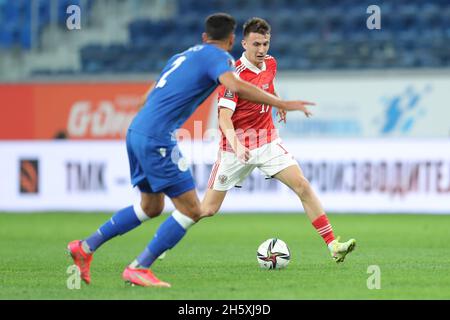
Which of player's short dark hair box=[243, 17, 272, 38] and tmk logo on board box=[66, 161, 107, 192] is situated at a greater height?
player's short dark hair box=[243, 17, 272, 38]

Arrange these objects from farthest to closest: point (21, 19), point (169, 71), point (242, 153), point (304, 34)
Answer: point (21, 19) → point (304, 34) → point (242, 153) → point (169, 71)

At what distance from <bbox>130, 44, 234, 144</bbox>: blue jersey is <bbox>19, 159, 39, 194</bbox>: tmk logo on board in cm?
1116

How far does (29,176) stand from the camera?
61.9 feet

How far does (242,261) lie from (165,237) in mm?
2633

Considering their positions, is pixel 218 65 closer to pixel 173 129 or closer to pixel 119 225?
pixel 173 129

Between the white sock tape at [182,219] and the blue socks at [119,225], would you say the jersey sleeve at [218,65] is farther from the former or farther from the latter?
the blue socks at [119,225]

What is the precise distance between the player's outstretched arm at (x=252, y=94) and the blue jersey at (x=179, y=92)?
153 millimetres

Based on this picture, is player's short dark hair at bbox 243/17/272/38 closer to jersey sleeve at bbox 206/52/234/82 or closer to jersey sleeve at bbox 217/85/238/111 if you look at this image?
jersey sleeve at bbox 217/85/238/111

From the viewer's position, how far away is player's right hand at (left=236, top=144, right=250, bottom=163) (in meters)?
9.27

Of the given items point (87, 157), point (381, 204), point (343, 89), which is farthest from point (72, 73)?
point (381, 204)

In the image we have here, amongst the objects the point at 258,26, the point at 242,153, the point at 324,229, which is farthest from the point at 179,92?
the point at 324,229

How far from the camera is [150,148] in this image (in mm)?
7918

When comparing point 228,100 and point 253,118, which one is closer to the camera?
point 228,100

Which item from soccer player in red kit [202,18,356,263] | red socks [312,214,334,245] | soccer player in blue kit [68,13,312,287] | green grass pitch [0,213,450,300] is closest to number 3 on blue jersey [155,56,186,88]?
soccer player in blue kit [68,13,312,287]
